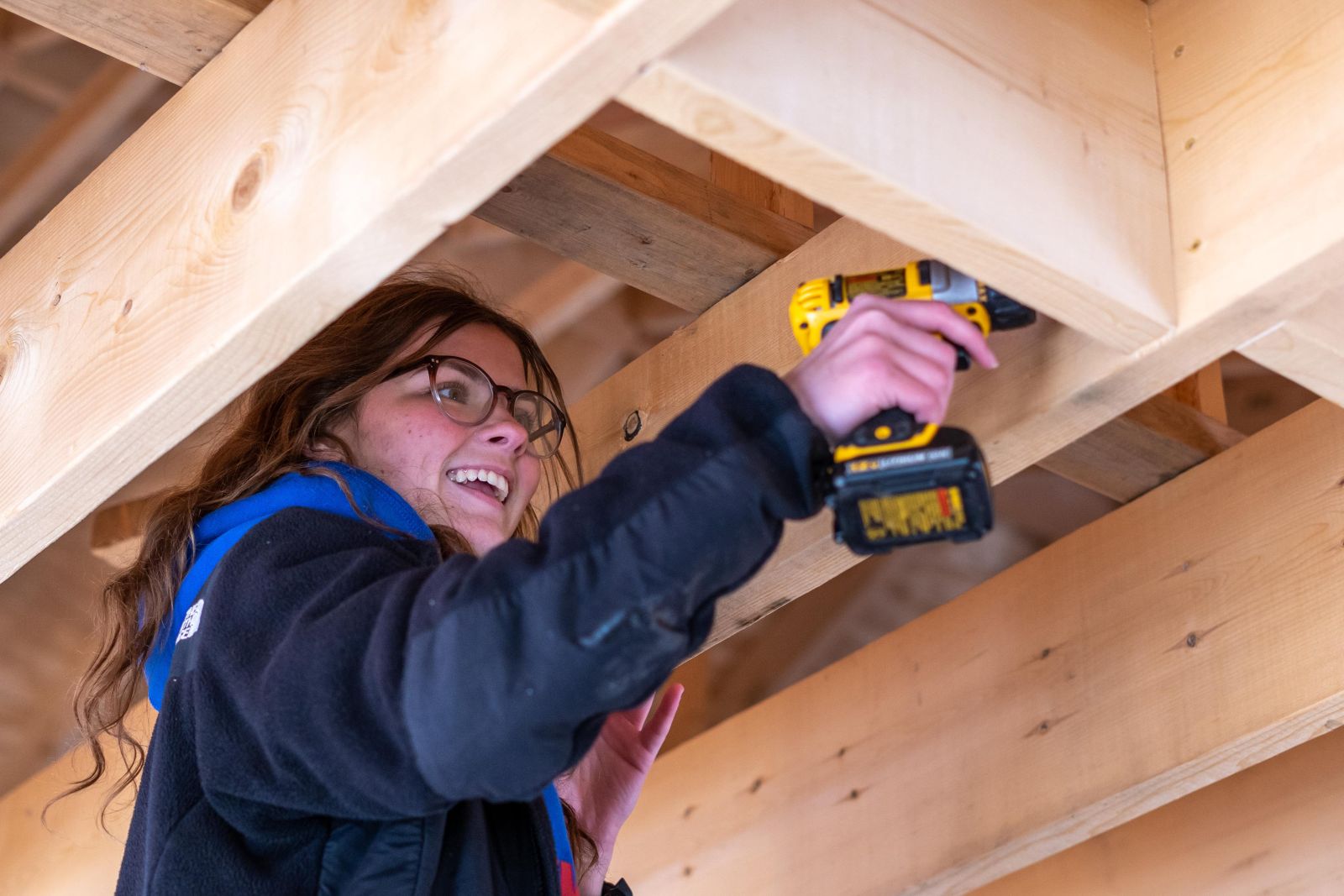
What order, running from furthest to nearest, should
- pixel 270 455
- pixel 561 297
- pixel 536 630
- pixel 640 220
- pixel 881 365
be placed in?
pixel 561 297 < pixel 640 220 < pixel 270 455 < pixel 881 365 < pixel 536 630

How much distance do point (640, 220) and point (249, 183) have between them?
0.61m

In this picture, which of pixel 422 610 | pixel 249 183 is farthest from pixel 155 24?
pixel 422 610

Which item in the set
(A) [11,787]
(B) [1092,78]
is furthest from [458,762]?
(A) [11,787]

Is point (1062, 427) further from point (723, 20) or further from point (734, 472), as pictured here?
point (723, 20)

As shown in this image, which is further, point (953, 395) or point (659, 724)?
point (659, 724)

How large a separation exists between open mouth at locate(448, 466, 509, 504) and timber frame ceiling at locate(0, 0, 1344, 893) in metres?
0.24

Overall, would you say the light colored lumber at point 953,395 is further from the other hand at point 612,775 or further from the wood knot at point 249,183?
the wood knot at point 249,183

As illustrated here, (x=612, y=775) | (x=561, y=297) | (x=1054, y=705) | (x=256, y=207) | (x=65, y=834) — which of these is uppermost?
(x=256, y=207)

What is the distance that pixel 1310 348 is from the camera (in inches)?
51.4

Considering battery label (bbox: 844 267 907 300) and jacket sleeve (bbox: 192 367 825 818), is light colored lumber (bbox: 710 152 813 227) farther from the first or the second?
jacket sleeve (bbox: 192 367 825 818)

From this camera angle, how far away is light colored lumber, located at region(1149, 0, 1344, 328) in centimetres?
122

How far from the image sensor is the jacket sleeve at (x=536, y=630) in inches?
43.9

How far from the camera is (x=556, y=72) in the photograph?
40.3 inches

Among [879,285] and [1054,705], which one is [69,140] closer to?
[879,285]
